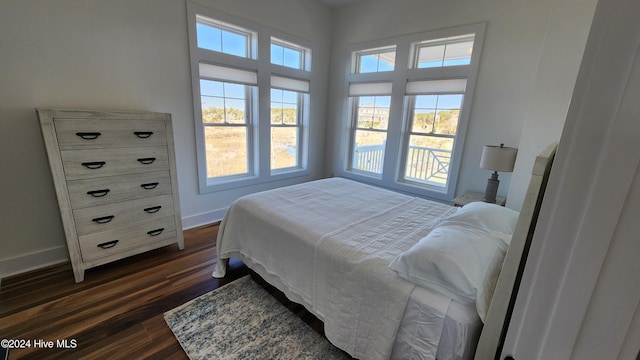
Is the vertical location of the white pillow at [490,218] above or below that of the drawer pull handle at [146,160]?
below

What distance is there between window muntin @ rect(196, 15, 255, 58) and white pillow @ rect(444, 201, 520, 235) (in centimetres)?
302

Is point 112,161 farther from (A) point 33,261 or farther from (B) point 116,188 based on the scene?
(A) point 33,261

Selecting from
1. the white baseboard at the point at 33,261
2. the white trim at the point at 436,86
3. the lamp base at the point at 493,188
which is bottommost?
the white baseboard at the point at 33,261

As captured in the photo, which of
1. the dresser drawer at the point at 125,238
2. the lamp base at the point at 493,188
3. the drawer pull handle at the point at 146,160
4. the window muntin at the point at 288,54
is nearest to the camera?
the dresser drawer at the point at 125,238

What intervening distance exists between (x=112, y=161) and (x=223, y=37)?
6.17 ft

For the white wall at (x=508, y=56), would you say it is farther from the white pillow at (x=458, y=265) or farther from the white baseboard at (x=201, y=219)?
the white baseboard at (x=201, y=219)

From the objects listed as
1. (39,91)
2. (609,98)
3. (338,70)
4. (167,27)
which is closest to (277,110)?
(338,70)

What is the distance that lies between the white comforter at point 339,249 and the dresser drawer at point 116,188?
0.78 metres

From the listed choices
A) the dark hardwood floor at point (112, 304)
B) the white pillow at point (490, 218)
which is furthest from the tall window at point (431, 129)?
the dark hardwood floor at point (112, 304)

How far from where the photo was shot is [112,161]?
2.09 meters

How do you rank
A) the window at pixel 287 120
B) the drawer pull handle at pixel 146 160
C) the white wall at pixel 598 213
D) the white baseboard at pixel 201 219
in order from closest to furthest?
the white wall at pixel 598 213
the drawer pull handle at pixel 146 160
the white baseboard at pixel 201 219
the window at pixel 287 120

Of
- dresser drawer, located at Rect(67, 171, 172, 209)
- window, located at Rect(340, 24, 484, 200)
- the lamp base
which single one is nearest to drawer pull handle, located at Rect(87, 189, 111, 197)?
dresser drawer, located at Rect(67, 171, 172, 209)

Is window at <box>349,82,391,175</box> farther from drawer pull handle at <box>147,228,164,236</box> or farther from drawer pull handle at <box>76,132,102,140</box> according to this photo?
drawer pull handle at <box>76,132,102,140</box>

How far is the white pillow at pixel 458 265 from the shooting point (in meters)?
1.10
